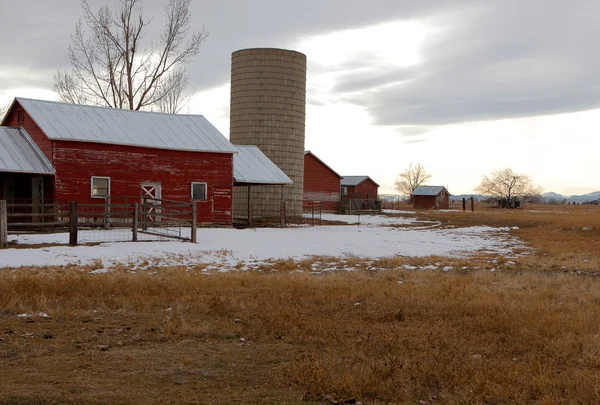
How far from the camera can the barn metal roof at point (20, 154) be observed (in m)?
24.1

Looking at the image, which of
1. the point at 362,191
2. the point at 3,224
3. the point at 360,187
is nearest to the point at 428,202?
the point at 362,191

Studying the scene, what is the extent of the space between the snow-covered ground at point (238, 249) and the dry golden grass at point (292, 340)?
10.7 ft

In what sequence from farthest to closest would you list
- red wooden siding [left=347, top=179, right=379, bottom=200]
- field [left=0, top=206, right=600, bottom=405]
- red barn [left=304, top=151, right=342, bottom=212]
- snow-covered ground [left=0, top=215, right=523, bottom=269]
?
red wooden siding [left=347, top=179, right=379, bottom=200]
red barn [left=304, top=151, right=342, bottom=212]
snow-covered ground [left=0, top=215, right=523, bottom=269]
field [left=0, top=206, right=600, bottom=405]

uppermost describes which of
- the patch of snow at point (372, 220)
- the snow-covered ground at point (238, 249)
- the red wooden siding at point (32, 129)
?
the red wooden siding at point (32, 129)

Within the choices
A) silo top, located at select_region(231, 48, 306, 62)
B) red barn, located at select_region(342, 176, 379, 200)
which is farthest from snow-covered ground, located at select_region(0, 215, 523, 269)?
red barn, located at select_region(342, 176, 379, 200)

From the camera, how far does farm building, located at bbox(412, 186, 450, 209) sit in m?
85.4

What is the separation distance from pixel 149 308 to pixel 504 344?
5417 millimetres

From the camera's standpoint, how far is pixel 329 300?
423 inches

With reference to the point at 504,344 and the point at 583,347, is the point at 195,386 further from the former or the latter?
the point at 583,347

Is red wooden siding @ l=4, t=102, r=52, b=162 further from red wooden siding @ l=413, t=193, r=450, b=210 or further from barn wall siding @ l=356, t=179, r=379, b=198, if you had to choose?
red wooden siding @ l=413, t=193, r=450, b=210

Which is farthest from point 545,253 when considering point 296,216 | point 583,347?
point 296,216

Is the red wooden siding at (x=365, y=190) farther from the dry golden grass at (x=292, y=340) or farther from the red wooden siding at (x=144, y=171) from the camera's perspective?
the dry golden grass at (x=292, y=340)

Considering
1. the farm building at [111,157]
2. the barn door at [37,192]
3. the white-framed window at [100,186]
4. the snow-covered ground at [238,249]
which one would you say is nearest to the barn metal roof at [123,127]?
the farm building at [111,157]

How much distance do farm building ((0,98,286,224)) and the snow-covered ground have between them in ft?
12.6
